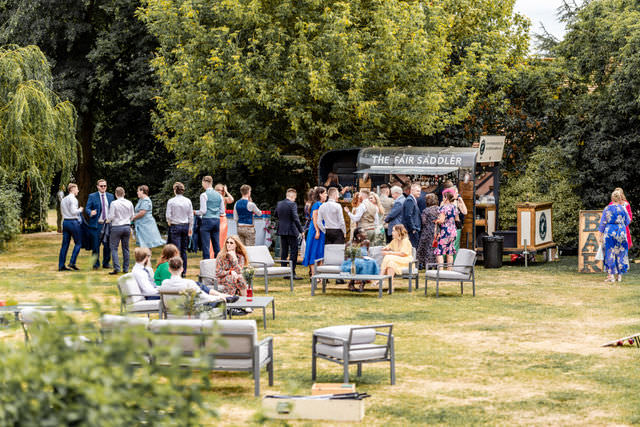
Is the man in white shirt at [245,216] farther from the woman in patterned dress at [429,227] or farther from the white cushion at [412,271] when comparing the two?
the white cushion at [412,271]

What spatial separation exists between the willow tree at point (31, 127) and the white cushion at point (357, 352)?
1488 cm

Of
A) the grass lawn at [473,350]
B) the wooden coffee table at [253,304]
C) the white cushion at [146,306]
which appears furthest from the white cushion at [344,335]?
the white cushion at [146,306]

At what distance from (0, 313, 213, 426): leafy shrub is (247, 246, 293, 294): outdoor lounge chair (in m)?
11.0

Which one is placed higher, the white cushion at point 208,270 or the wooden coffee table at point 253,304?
the white cushion at point 208,270

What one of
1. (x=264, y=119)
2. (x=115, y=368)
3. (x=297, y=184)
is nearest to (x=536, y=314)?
(x=115, y=368)

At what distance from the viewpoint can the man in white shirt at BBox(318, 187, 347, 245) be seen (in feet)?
53.2

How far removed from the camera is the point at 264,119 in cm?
2281

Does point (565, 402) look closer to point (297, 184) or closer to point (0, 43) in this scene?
point (297, 184)

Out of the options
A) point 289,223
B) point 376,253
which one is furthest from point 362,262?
point 289,223

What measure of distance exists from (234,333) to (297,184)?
19235 mm

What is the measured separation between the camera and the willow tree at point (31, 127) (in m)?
21.2

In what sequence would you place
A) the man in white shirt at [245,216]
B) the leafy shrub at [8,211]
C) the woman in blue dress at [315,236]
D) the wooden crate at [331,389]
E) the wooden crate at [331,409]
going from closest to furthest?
1. the wooden crate at [331,409]
2. the wooden crate at [331,389]
3. the woman in blue dress at [315,236]
4. the man in white shirt at [245,216]
5. the leafy shrub at [8,211]

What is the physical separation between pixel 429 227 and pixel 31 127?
10640mm

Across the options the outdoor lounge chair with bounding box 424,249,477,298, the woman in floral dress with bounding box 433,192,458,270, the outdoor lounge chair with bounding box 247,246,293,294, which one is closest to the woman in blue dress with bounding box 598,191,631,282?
the woman in floral dress with bounding box 433,192,458,270
